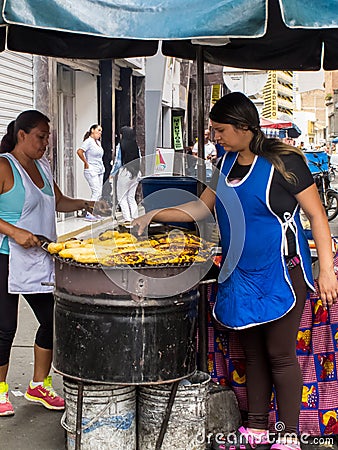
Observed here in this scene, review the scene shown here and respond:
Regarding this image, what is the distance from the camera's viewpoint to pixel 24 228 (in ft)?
13.6

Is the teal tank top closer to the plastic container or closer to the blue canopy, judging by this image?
the plastic container

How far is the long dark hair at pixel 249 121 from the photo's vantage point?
3514mm

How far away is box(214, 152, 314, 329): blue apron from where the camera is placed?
11.4 feet

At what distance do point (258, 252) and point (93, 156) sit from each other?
10.6 m

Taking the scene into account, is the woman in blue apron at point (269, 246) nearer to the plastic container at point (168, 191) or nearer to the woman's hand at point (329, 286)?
the woman's hand at point (329, 286)

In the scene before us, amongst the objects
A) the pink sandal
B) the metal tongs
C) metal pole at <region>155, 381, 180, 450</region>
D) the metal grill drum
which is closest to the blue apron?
the metal grill drum

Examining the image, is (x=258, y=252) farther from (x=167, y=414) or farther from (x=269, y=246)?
(x=167, y=414)

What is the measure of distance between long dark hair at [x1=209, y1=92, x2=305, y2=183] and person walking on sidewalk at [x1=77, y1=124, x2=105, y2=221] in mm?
10284

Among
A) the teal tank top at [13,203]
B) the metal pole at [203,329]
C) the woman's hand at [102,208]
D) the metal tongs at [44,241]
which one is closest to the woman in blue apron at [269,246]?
the metal pole at [203,329]

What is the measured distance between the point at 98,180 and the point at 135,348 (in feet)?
35.7

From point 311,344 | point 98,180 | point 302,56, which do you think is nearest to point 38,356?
point 311,344

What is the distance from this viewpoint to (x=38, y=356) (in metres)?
4.38

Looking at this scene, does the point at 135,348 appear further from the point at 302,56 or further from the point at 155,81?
the point at 155,81

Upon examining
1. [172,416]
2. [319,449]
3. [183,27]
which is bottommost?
[319,449]
